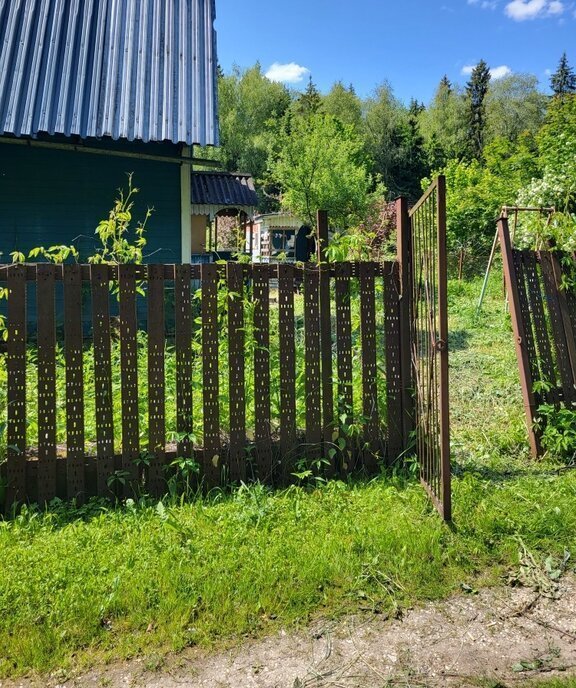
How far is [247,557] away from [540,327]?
9.84ft

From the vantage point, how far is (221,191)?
1569 cm

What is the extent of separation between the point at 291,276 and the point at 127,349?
1142 millimetres

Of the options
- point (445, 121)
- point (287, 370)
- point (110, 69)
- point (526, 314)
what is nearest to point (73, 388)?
point (287, 370)

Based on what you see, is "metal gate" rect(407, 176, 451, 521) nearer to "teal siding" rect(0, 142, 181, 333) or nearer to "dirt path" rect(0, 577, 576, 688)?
"dirt path" rect(0, 577, 576, 688)

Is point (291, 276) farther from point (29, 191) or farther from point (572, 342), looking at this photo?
point (29, 191)

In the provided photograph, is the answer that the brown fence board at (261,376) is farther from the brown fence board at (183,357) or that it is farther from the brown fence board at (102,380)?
the brown fence board at (102,380)

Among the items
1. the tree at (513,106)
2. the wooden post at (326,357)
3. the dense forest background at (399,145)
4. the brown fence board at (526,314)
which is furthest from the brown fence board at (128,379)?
the tree at (513,106)

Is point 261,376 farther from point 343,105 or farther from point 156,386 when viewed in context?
point 343,105

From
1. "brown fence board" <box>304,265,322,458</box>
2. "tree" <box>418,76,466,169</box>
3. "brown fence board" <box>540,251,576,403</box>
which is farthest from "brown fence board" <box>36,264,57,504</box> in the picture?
"tree" <box>418,76,466,169</box>

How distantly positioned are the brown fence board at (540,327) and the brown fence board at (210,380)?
255 centimetres

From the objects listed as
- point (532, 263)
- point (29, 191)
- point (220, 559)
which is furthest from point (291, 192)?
point (220, 559)

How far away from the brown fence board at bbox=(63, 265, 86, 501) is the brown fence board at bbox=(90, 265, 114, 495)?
0.09 m

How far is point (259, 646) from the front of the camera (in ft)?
7.16

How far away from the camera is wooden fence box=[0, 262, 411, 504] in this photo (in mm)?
3172
